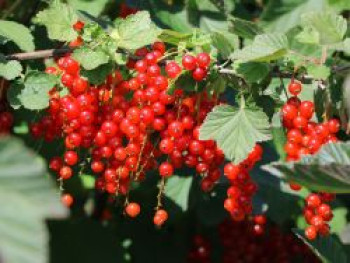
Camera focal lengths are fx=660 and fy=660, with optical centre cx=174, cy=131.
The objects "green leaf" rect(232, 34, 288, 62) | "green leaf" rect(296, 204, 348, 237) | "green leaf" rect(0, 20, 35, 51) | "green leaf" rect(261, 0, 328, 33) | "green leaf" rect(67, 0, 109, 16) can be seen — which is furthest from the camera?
"green leaf" rect(296, 204, 348, 237)

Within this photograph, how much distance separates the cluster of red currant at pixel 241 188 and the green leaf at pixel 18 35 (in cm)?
67

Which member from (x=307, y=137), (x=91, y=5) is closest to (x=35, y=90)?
(x=307, y=137)

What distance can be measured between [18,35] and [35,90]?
0.25m

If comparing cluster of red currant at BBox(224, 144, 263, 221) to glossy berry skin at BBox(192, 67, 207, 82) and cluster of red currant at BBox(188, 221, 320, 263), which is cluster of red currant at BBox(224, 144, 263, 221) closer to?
glossy berry skin at BBox(192, 67, 207, 82)

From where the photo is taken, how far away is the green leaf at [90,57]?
162 centimetres

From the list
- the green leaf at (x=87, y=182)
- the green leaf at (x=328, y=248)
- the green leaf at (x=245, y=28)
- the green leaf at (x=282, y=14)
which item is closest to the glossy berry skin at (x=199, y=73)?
the green leaf at (x=245, y=28)

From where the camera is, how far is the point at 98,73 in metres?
1.70

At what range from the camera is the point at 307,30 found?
1.74m

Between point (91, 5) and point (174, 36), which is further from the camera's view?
point (91, 5)

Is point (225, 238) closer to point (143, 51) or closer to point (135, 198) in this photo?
point (135, 198)

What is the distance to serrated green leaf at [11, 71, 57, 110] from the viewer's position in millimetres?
1728

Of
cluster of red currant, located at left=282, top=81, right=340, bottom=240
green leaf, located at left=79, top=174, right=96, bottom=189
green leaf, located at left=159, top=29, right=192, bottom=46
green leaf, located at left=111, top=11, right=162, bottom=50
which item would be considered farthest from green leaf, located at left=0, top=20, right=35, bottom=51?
green leaf, located at left=79, top=174, right=96, bottom=189

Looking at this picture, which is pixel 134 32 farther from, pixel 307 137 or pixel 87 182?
pixel 87 182

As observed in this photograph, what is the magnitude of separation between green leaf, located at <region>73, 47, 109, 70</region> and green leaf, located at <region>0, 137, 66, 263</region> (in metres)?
0.92
